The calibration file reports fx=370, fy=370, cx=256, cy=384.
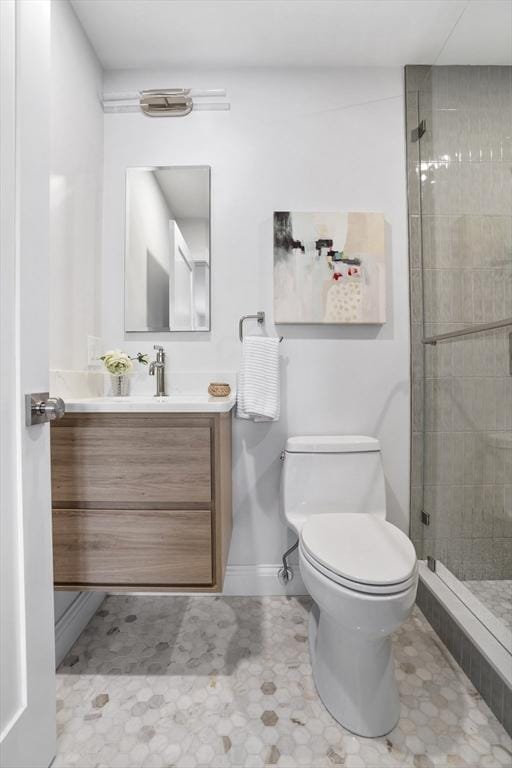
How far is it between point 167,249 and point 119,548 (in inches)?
49.2

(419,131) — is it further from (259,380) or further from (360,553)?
(360,553)

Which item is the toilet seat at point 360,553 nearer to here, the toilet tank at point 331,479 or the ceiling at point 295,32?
the toilet tank at point 331,479

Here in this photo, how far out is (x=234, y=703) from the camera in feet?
3.68

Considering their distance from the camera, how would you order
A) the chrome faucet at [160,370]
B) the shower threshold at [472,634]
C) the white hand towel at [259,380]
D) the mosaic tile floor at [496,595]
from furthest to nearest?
the chrome faucet at [160,370] < the white hand towel at [259,380] < the mosaic tile floor at [496,595] < the shower threshold at [472,634]

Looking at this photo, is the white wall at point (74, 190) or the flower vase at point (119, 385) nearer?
the white wall at point (74, 190)

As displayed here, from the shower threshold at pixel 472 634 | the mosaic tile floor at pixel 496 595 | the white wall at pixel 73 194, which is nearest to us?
the shower threshold at pixel 472 634

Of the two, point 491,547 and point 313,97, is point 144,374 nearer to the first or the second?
point 313,97

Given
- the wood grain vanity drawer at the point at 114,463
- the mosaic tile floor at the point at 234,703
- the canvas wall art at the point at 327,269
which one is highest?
the canvas wall art at the point at 327,269

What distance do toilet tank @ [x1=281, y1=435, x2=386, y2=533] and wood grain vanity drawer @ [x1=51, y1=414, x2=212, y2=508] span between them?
56cm

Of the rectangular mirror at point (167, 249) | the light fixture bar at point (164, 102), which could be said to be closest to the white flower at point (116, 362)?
the rectangular mirror at point (167, 249)

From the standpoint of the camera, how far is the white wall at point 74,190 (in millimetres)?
1326

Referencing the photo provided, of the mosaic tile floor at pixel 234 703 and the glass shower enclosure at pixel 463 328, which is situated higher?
the glass shower enclosure at pixel 463 328

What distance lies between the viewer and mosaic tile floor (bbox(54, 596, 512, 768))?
975mm

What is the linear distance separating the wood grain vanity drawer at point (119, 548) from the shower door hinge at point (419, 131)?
74.6 inches
